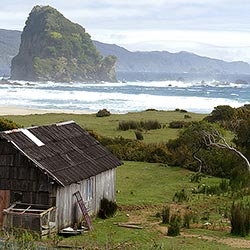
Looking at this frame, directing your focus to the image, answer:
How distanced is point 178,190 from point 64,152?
7.99 m

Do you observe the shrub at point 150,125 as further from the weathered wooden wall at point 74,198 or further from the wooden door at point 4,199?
the wooden door at point 4,199

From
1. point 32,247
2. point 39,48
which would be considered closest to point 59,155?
point 32,247

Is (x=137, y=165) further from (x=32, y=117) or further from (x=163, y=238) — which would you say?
(x=32, y=117)

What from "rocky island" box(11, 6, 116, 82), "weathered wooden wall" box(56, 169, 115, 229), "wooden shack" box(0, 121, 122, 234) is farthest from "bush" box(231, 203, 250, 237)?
"rocky island" box(11, 6, 116, 82)

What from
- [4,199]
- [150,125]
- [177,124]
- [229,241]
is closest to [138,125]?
[150,125]

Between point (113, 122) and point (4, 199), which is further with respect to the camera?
point (113, 122)

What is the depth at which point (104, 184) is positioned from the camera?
905 inches

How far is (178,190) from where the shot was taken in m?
27.4

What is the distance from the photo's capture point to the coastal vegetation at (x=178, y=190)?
60.1ft

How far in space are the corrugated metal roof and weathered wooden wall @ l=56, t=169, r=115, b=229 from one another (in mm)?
378

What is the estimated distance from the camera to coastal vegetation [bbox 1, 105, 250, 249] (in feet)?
60.1

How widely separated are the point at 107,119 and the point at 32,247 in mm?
43210

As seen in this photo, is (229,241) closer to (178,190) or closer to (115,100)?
(178,190)

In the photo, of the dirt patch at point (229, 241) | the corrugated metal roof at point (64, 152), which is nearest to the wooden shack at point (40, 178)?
the corrugated metal roof at point (64, 152)
